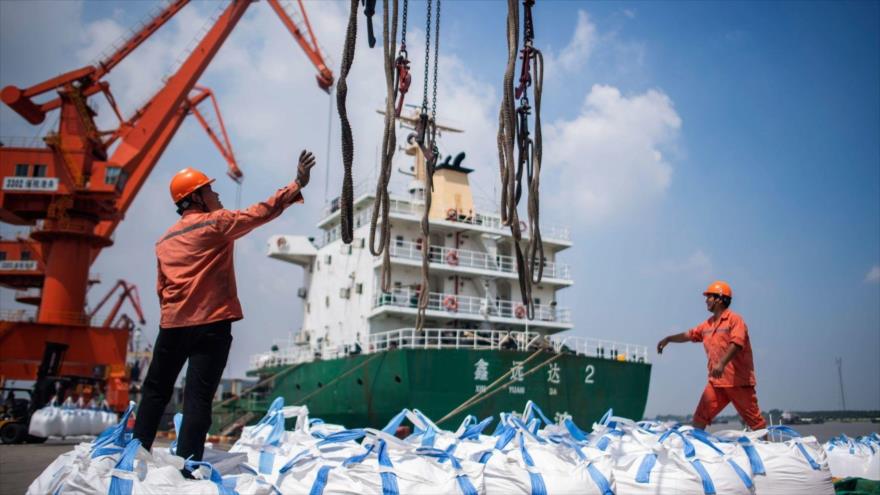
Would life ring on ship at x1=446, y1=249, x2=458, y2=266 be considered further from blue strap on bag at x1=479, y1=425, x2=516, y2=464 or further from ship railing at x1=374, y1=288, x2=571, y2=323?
blue strap on bag at x1=479, y1=425, x2=516, y2=464

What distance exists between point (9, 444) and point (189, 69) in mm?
14284

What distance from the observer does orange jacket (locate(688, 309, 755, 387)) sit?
15.5 feet

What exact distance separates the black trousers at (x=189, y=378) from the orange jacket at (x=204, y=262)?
6 centimetres

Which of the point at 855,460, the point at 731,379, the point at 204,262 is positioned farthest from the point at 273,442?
the point at 855,460

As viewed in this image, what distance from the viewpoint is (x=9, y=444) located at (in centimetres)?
834

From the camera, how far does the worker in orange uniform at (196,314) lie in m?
2.73

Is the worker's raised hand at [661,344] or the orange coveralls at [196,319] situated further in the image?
the worker's raised hand at [661,344]

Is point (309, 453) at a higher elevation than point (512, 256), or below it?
below

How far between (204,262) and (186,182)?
16.3 inches

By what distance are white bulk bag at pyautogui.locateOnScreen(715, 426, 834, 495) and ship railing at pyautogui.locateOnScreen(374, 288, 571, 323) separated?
12091 millimetres

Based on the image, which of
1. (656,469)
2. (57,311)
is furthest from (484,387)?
(57,311)

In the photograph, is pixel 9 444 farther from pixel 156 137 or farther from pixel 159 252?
pixel 156 137

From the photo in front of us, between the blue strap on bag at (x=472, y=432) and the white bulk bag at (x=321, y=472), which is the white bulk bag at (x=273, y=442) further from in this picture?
the blue strap on bag at (x=472, y=432)

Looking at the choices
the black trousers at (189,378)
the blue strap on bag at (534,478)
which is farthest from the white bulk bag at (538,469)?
the black trousers at (189,378)
